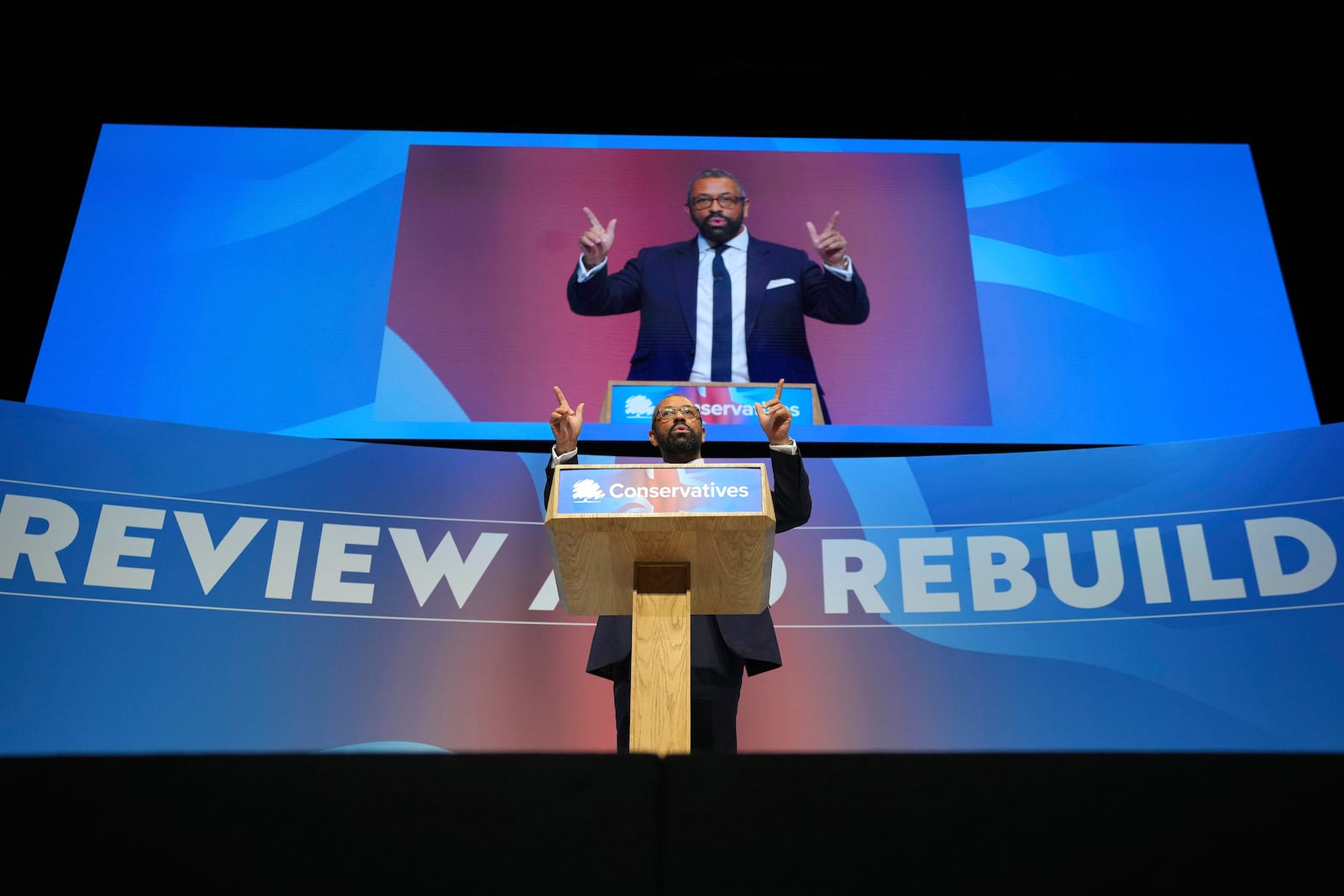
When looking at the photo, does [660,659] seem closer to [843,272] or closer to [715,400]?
[715,400]

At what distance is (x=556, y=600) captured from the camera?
11.8ft

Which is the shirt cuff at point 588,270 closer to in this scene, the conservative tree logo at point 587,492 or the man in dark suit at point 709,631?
the man in dark suit at point 709,631

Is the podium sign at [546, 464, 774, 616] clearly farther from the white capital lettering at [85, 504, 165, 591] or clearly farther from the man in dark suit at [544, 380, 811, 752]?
the white capital lettering at [85, 504, 165, 591]

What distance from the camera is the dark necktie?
13.2 ft

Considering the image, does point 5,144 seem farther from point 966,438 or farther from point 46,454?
point 966,438

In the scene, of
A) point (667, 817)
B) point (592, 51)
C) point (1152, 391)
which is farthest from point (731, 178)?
point (667, 817)

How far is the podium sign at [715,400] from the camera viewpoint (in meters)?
3.94

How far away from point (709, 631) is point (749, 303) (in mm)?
1895

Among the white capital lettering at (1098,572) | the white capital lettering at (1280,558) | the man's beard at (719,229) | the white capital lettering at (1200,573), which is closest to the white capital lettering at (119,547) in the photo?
the man's beard at (719,229)

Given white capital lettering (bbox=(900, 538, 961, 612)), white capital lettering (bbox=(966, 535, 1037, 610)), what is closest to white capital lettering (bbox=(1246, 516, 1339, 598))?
white capital lettering (bbox=(966, 535, 1037, 610))

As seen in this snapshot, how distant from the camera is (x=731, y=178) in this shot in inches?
174

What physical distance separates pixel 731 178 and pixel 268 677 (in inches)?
101

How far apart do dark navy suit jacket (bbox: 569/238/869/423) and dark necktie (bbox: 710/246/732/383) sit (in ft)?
0.23

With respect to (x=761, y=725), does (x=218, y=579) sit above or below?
above
